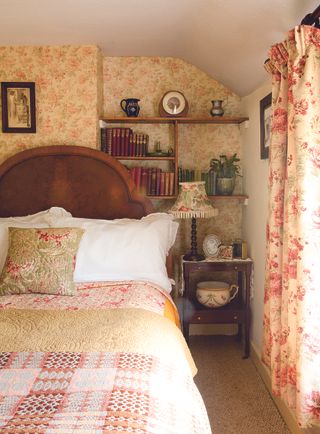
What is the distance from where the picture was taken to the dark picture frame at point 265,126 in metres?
2.78

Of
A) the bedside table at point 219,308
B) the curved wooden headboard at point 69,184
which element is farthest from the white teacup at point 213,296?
the curved wooden headboard at point 69,184

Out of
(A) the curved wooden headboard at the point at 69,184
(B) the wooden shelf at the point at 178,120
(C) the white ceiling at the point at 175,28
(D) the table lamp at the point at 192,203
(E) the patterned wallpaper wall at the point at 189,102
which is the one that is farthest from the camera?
(E) the patterned wallpaper wall at the point at 189,102

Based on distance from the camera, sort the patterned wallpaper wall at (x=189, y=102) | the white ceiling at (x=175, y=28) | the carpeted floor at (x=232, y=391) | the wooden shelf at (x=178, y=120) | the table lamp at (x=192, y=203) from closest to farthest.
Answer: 1. the white ceiling at (x=175, y=28)
2. the carpeted floor at (x=232, y=391)
3. the table lamp at (x=192, y=203)
4. the wooden shelf at (x=178, y=120)
5. the patterned wallpaper wall at (x=189, y=102)

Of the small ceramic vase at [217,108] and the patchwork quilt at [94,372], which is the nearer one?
the patchwork quilt at [94,372]

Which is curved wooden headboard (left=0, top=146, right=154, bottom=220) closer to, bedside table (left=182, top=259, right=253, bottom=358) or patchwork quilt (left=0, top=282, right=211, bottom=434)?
bedside table (left=182, top=259, right=253, bottom=358)

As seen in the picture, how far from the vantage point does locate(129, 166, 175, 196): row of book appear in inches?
133

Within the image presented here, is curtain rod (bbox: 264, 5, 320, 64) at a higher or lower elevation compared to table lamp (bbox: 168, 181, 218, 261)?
higher

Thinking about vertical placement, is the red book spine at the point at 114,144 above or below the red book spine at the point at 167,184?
above

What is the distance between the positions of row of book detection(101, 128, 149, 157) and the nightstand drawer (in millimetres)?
1287

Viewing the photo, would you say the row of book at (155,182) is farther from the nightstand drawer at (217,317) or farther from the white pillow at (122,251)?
the nightstand drawer at (217,317)

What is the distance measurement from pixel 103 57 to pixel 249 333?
7.93 feet

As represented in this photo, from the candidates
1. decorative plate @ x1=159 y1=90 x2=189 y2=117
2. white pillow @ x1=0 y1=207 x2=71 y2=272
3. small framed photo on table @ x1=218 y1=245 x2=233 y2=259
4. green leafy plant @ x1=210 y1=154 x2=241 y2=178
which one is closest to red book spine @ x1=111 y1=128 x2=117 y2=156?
decorative plate @ x1=159 y1=90 x2=189 y2=117

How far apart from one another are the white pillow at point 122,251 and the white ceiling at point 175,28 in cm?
119

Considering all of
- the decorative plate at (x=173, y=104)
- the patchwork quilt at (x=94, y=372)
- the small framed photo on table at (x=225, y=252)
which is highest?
the decorative plate at (x=173, y=104)
